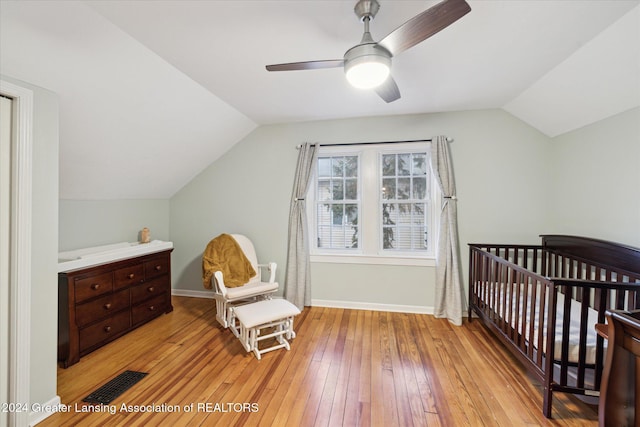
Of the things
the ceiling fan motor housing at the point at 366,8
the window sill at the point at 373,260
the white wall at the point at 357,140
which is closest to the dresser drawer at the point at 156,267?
the white wall at the point at 357,140

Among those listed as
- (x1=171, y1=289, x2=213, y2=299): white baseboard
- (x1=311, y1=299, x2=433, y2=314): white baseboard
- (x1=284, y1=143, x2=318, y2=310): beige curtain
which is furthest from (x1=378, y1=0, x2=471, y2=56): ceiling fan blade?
(x1=171, y1=289, x2=213, y2=299): white baseboard

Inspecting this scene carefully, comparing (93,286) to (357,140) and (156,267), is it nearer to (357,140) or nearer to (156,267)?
(156,267)

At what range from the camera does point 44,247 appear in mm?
1747

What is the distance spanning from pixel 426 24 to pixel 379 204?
240 cm

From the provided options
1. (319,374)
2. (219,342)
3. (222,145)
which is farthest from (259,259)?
(319,374)

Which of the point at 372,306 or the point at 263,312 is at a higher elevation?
the point at 263,312

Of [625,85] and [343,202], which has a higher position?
[625,85]

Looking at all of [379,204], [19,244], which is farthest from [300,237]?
[19,244]

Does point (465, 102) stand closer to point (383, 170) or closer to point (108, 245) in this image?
point (383, 170)

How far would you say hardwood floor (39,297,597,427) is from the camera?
1754 mm

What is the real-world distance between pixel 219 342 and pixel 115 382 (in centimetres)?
84

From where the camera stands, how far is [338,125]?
3586 millimetres

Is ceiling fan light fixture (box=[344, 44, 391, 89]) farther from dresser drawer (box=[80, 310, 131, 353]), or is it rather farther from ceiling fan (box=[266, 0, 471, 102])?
dresser drawer (box=[80, 310, 131, 353])

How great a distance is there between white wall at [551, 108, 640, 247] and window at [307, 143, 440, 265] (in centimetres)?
124
